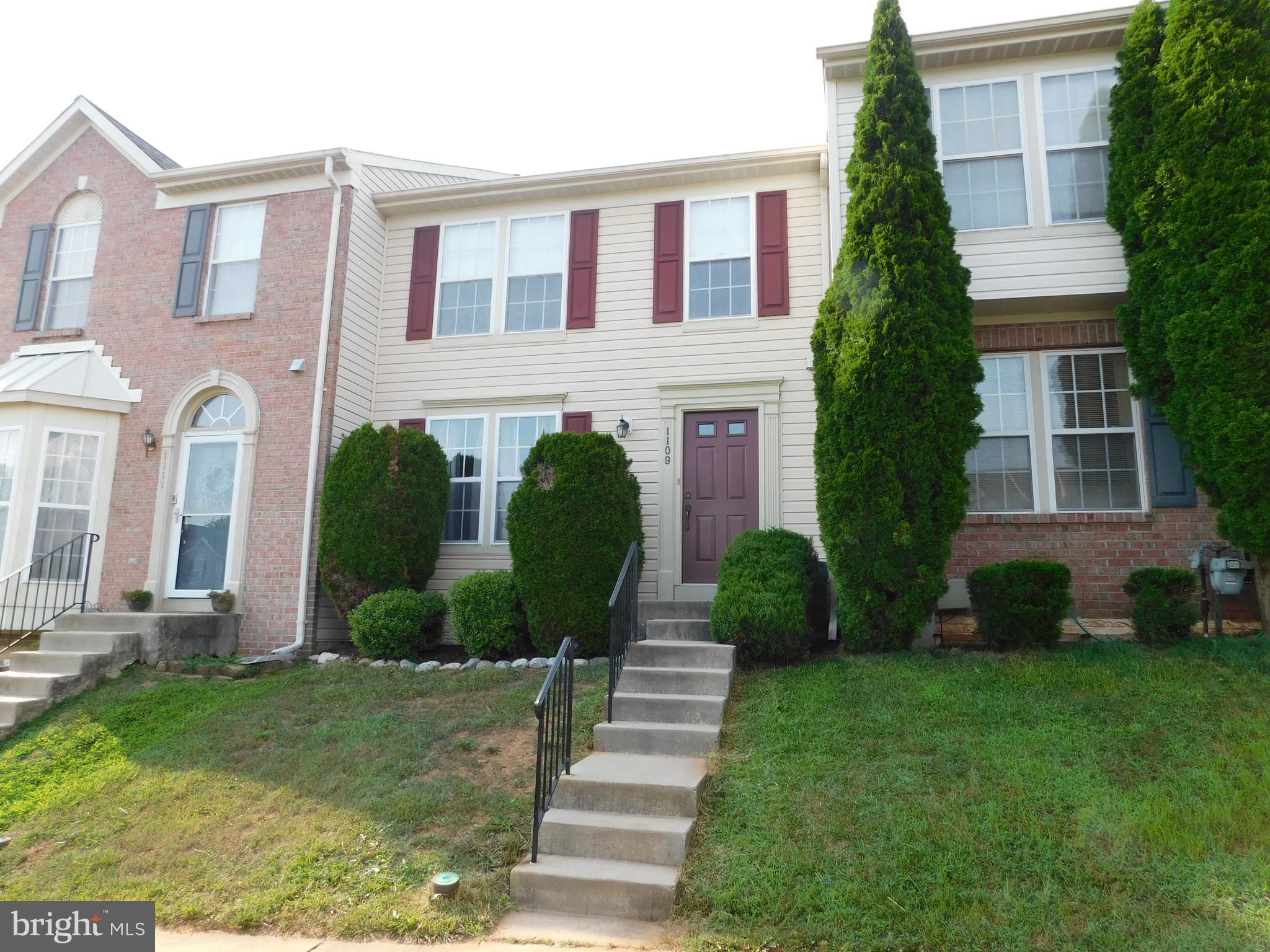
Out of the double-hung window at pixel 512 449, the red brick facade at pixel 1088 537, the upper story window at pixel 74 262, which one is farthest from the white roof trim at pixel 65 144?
the red brick facade at pixel 1088 537

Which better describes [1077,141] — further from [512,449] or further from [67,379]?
[67,379]

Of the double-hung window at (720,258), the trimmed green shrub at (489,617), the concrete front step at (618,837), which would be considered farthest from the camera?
the double-hung window at (720,258)

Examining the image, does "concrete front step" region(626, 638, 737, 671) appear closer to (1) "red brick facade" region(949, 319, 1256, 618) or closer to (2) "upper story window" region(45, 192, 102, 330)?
(1) "red brick facade" region(949, 319, 1256, 618)

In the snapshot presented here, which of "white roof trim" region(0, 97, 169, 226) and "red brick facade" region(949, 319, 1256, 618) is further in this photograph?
"white roof trim" region(0, 97, 169, 226)

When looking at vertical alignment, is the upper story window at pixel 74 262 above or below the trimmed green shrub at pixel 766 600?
above

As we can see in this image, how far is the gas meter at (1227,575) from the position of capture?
289 inches

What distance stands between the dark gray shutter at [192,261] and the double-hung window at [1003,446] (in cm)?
936

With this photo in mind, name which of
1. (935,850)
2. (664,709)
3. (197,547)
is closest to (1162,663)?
(935,850)

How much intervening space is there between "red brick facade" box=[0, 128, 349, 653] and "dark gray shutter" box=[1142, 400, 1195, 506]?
8797mm

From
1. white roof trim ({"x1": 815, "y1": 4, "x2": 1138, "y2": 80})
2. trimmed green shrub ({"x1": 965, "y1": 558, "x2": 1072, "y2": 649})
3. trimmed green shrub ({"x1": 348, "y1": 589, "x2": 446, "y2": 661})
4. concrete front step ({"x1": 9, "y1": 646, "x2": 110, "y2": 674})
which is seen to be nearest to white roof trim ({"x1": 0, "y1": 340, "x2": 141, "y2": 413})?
concrete front step ({"x1": 9, "y1": 646, "x2": 110, "y2": 674})

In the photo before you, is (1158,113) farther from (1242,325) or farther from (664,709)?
(664,709)

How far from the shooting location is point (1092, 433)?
846cm

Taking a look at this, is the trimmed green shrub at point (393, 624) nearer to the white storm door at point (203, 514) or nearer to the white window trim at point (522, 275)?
the white storm door at point (203, 514)

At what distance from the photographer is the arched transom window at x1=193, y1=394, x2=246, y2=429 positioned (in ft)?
33.8
